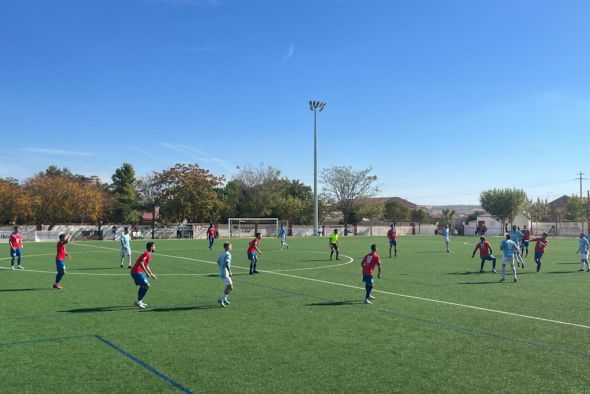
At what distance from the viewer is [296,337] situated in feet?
33.9

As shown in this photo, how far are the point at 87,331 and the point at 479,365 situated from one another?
799cm

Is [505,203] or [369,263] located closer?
[369,263]

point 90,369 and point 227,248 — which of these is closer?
point 90,369

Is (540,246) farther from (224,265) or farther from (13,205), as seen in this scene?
(13,205)

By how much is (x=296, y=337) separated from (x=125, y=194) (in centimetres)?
8061

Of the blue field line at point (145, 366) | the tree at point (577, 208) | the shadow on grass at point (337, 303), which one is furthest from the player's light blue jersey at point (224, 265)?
the tree at point (577, 208)

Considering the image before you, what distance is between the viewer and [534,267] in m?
25.8

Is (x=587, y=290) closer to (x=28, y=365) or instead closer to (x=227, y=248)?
(x=227, y=248)

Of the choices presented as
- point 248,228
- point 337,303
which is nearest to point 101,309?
point 337,303

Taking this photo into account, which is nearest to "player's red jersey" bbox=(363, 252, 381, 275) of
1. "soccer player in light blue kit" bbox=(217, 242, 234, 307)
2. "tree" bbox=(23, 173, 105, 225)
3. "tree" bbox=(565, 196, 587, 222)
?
"soccer player in light blue kit" bbox=(217, 242, 234, 307)

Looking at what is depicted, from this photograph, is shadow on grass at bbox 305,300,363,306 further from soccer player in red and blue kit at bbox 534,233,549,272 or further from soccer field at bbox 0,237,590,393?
soccer player in red and blue kit at bbox 534,233,549,272

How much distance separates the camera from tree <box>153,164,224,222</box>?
Result: 69.5 meters

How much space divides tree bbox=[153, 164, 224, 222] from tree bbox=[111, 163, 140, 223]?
8.47 metres

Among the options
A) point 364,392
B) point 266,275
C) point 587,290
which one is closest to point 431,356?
point 364,392
